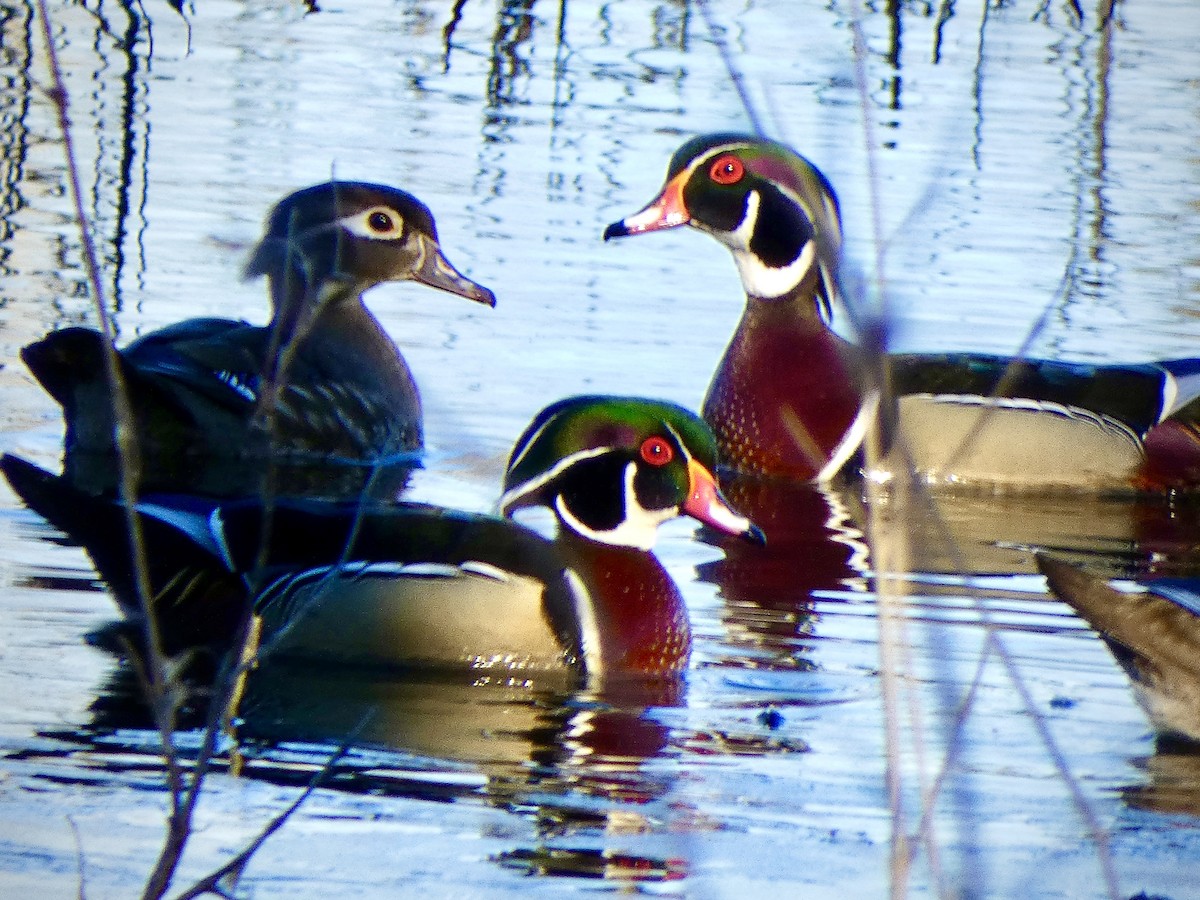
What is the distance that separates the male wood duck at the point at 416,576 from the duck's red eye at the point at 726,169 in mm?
2837

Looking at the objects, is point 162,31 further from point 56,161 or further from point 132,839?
point 132,839

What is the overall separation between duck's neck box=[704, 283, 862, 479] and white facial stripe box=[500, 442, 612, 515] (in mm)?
2465

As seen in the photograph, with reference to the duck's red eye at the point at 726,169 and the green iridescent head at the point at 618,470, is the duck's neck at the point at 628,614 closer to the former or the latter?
the green iridescent head at the point at 618,470

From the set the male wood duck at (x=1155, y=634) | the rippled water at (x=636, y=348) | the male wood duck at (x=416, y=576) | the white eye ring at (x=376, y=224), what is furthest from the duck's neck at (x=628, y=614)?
the white eye ring at (x=376, y=224)

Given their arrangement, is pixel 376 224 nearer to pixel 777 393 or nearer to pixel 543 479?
pixel 777 393

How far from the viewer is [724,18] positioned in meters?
14.9

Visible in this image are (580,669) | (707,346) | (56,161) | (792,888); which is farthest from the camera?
(56,161)

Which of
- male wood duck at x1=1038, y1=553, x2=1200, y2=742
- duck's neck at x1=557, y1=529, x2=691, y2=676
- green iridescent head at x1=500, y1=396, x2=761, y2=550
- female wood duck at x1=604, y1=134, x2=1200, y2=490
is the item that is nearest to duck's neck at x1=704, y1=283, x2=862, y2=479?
female wood duck at x1=604, y1=134, x2=1200, y2=490

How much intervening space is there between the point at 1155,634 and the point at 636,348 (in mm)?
3866

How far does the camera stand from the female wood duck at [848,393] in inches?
320

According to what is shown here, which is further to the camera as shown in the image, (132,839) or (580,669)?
(580,669)

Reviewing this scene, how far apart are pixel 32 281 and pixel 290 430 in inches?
72.9

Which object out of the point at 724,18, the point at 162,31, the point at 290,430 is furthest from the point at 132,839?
the point at 724,18

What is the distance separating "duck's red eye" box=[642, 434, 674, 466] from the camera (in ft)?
18.8
